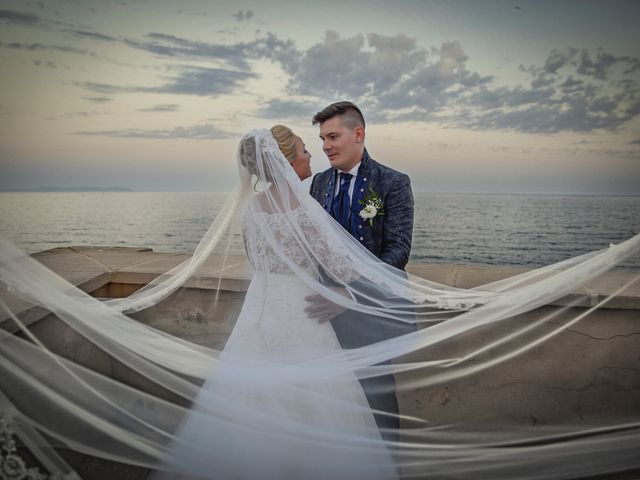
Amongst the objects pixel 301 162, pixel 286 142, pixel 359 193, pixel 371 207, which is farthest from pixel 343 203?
pixel 286 142

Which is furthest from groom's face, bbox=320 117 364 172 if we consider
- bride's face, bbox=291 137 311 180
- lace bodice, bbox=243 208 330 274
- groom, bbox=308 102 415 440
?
lace bodice, bbox=243 208 330 274

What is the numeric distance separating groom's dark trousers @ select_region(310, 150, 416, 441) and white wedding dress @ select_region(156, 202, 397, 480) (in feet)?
0.37

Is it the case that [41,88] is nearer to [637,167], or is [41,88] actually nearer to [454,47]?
[454,47]

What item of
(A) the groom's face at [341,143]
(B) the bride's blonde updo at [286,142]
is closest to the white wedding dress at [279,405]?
(B) the bride's blonde updo at [286,142]

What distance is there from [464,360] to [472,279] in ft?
2.25

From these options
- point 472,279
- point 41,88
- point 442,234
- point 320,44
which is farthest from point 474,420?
point 442,234

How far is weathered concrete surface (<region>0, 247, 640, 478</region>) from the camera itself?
2.78 meters

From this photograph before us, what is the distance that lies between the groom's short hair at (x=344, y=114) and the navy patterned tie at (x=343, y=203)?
31cm

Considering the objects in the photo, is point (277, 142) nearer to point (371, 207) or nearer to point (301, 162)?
point (301, 162)

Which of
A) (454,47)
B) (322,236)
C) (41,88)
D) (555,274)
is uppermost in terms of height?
(454,47)

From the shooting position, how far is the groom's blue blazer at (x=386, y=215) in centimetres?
273

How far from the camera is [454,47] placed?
5247 centimetres

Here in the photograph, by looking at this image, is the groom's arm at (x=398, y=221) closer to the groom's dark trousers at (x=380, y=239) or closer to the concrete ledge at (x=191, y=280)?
the groom's dark trousers at (x=380, y=239)

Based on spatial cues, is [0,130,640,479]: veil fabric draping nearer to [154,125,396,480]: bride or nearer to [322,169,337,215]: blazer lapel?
[154,125,396,480]: bride
